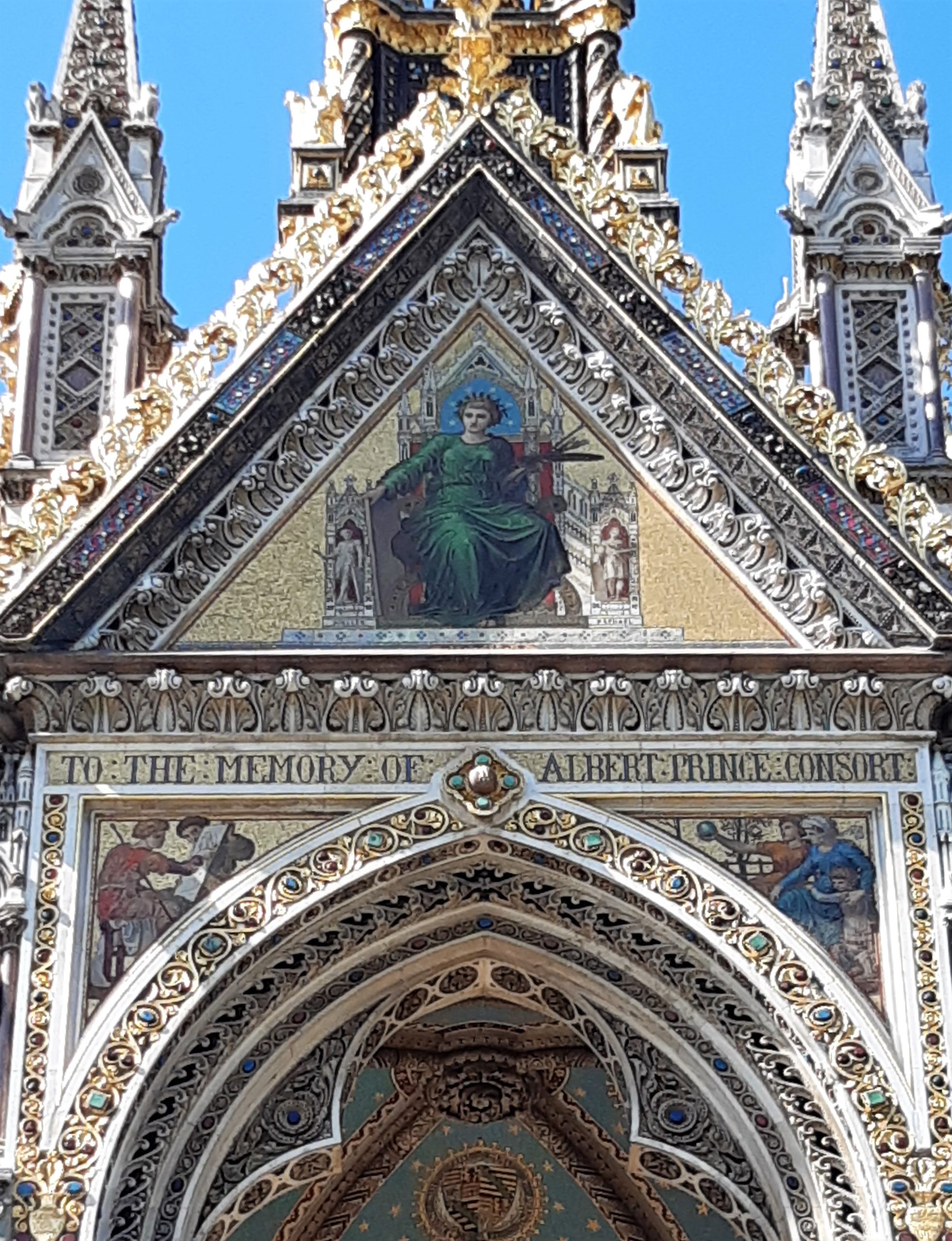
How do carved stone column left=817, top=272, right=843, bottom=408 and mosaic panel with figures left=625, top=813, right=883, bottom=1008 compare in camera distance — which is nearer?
mosaic panel with figures left=625, top=813, right=883, bottom=1008

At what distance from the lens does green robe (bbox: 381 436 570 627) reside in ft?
50.5

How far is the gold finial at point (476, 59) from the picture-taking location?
1658 centimetres

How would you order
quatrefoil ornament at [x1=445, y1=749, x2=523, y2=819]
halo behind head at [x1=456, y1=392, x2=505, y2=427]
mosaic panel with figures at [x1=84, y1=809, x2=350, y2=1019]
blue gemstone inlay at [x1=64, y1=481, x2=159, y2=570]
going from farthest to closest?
1. halo behind head at [x1=456, y1=392, x2=505, y2=427]
2. blue gemstone inlay at [x1=64, y1=481, x2=159, y2=570]
3. quatrefoil ornament at [x1=445, y1=749, x2=523, y2=819]
4. mosaic panel with figures at [x1=84, y1=809, x2=350, y2=1019]

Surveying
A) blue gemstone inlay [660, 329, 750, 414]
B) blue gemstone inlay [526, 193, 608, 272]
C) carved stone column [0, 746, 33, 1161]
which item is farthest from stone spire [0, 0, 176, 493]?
blue gemstone inlay [660, 329, 750, 414]

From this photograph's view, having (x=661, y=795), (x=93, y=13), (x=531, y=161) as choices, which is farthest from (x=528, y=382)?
(x=93, y=13)

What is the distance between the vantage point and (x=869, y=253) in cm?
1730

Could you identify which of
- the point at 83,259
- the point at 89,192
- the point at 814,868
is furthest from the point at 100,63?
the point at 814,868

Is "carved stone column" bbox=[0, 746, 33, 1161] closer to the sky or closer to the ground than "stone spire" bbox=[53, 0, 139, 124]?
closer to the ground

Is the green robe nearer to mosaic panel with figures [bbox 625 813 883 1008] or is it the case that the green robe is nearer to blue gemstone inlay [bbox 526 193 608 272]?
blue gemstone inlay [bbox 526 193 608 272]

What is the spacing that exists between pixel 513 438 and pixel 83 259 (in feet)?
9.44

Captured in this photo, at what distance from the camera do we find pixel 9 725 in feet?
48.9

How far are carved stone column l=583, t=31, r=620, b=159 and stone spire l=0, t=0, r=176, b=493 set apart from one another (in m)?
3.14

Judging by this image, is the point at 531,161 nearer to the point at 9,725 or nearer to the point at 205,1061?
the point at 9,725

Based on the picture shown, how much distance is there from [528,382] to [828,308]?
2.07 metres
